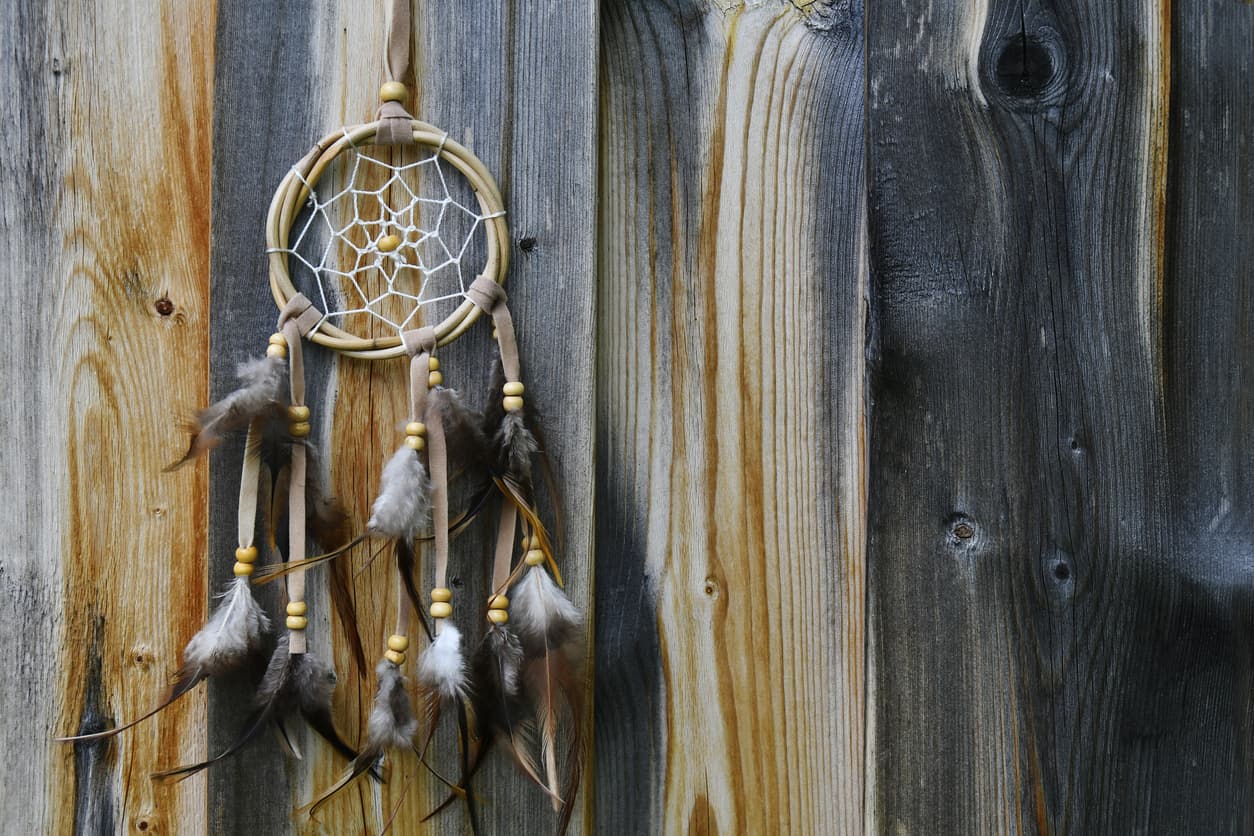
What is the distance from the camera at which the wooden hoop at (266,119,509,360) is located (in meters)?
0.70

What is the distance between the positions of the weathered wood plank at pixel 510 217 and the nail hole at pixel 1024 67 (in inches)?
14.0

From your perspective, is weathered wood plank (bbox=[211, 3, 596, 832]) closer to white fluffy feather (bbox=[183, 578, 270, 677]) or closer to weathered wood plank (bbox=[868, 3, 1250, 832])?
white fluffy feather (bbox=[183, 578, 270, 677])

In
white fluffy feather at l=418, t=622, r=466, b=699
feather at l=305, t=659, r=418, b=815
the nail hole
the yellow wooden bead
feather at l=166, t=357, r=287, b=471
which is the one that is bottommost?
feather at l=305, t=659, r=418, b=815

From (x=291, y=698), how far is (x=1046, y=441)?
68 centimetres

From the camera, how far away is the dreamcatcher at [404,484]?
0.67m

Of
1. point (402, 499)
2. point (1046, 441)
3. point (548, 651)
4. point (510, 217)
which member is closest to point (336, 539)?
point (402, 499)

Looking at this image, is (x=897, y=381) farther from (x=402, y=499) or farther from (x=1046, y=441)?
(x=402, y=499)

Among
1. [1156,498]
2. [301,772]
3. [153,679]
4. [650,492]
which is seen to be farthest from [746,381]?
[153,679]

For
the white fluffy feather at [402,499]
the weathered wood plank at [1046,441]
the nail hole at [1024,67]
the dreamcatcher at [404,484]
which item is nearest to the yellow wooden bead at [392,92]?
the dreamcatcher at [404,484]

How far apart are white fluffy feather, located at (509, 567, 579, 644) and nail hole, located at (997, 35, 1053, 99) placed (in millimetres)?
576

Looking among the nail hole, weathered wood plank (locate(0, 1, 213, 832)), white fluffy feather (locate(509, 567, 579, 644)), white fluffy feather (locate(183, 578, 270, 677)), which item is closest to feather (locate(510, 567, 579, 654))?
white fluffy feather (locate(509, 567, 579, 644))

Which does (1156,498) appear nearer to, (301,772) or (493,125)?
(493,125)

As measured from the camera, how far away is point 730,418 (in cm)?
76

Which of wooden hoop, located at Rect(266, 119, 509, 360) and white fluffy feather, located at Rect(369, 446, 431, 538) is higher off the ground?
wooden hoop, located at Rect(266, 119, 509, 360)
